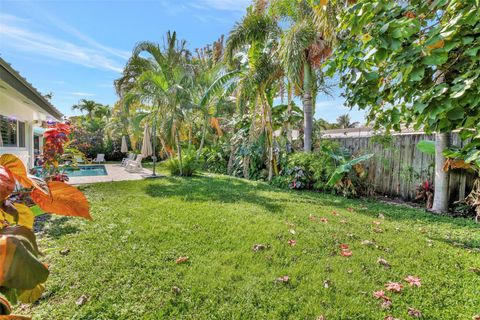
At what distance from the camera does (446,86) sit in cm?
177

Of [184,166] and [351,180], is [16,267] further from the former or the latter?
[184,166]

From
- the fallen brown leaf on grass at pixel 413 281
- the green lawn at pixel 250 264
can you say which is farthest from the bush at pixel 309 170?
the fallen brown leaf on grass at pixel 413 281

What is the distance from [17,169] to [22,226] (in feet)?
0.59

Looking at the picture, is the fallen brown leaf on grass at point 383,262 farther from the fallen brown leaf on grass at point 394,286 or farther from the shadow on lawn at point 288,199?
the shadow on lawn at point 288,199

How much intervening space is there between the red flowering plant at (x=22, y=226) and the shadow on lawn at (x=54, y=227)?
15.1 feet

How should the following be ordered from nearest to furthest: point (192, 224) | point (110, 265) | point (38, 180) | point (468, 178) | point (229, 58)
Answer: point (38, 180) → point (110, 265) → point (192, 224) → point (468, 178) → point (229, 58)

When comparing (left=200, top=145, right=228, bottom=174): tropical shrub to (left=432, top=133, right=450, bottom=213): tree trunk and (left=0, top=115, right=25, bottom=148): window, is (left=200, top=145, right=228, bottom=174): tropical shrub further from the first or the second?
(left=432, top=133, right=450, bottom=213): tree trunk

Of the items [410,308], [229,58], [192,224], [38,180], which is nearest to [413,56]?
[38,180]

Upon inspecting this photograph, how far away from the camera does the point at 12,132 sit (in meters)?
10.2

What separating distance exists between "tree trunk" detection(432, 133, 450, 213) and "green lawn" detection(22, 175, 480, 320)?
0.81 metres

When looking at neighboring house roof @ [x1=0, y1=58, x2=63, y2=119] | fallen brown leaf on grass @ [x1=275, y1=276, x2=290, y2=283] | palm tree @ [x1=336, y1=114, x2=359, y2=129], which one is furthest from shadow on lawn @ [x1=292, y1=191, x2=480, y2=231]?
palm tree @ [x1=336, y1=114, x2=359, y2=129]

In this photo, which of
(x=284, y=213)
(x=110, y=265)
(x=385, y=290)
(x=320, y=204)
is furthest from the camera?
(x=320, y=204)

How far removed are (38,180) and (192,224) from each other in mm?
4590

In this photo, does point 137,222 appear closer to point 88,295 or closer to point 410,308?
point 88,295
